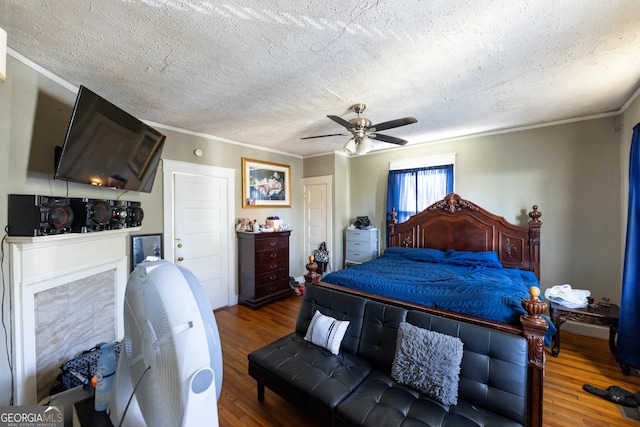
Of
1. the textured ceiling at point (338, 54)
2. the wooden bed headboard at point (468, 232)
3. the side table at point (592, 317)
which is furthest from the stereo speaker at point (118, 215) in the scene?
the side table at point (592, 317)

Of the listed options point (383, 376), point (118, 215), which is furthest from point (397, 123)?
point (118, 215)

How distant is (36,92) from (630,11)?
152 inches

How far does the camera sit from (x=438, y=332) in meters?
1.73

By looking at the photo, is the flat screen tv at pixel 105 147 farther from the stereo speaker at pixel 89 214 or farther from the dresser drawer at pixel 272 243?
the dresser drawer at pixel 272 243

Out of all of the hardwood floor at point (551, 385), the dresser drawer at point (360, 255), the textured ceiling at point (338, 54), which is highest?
the textured ceiling at point (338, 54)

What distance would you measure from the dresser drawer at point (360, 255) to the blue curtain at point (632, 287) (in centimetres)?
286

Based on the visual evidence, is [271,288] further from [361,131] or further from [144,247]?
[361,131]

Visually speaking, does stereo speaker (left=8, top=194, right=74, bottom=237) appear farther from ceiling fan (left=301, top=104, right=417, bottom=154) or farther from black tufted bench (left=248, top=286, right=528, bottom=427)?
ceiling fan (left=301, top=104, right=417, bottom=154)

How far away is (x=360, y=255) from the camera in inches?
183

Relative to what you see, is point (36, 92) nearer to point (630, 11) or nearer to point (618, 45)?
point (630, 11)

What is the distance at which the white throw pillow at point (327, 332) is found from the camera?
203 cm

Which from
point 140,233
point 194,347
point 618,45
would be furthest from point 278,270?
point 618,45

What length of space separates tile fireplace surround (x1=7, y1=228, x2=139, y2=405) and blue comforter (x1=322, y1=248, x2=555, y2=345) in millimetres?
2169

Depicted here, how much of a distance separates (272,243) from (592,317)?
3.85 meters
